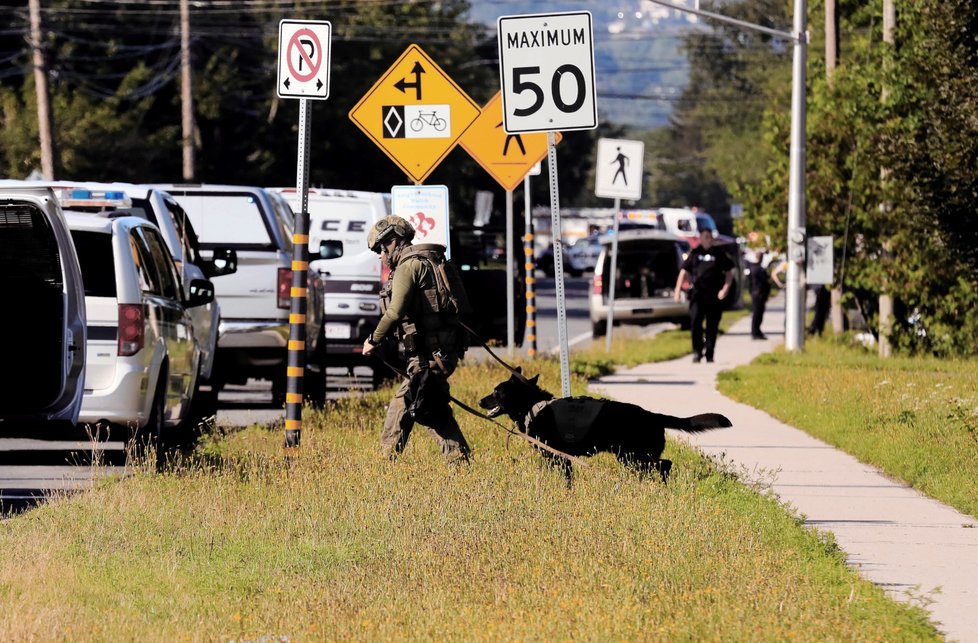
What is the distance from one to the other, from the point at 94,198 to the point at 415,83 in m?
2.88

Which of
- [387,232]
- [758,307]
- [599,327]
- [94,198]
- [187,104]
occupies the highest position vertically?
[187,104]

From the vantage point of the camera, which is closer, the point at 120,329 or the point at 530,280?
the point at 120,329

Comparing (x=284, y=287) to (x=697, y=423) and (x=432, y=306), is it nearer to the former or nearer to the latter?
(x=432, y=306)

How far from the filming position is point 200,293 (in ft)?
47.1

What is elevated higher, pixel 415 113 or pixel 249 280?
pixel 415 113

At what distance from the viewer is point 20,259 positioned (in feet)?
36.9

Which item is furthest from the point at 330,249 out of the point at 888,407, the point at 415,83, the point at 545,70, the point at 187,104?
the point at 187,104

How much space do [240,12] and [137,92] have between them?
8.92 m

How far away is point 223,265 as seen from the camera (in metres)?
16.5

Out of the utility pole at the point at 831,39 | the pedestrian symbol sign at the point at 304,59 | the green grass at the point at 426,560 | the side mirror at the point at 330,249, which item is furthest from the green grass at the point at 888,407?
the utility pole at the point at 831,39

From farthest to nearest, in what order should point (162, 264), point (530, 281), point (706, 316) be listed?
1. point (706, 316)
2. point (530, 281)
3. point (162, 264)

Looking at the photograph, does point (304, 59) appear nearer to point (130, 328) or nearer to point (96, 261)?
point (96, 261)

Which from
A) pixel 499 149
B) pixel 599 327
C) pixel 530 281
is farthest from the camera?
pixel 599 327

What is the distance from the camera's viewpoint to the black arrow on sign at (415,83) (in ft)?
50.9
